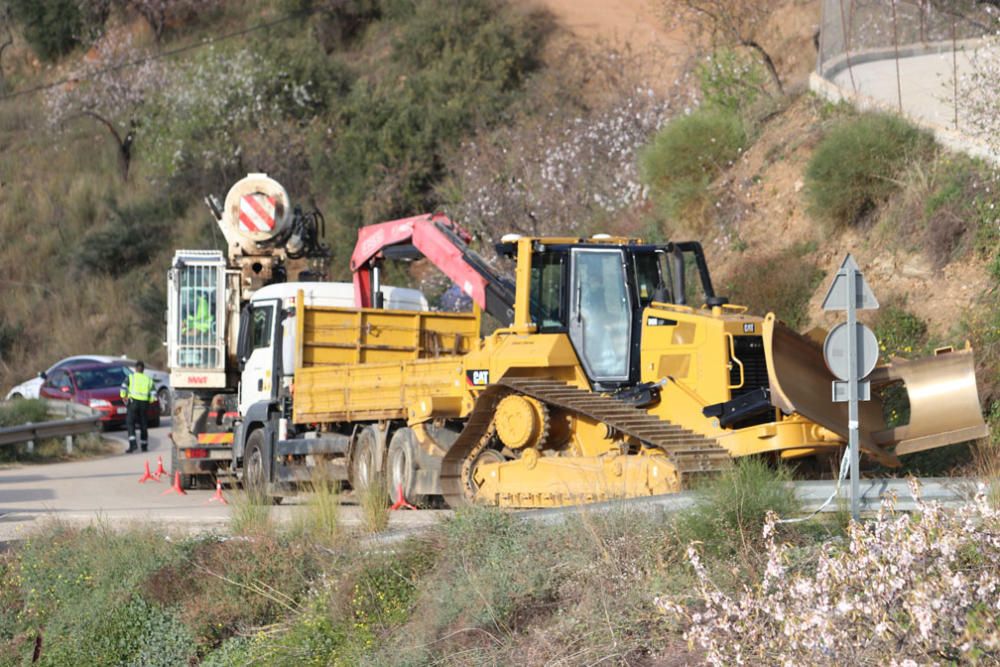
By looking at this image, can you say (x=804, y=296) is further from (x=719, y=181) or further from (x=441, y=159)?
(x=441, y=159)

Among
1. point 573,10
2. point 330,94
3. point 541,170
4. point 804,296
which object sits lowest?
point 804,296

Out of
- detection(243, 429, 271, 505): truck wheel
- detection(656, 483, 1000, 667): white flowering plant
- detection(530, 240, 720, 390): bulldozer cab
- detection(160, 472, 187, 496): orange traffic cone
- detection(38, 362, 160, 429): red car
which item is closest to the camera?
detection(656, 483, 1000, 667): white flowering plant

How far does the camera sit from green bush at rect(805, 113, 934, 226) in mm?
23281

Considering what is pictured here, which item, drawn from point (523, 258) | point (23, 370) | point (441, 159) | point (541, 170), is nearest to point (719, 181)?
point (541, 170)

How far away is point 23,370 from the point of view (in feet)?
156

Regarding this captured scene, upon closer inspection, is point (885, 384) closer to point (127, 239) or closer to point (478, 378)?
point (478, 378)

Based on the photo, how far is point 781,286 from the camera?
76.5 ft

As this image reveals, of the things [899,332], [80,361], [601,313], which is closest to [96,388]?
[80,361]

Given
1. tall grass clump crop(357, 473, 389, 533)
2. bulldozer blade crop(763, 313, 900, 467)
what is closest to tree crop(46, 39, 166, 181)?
tall grass clump crop(357, 473, 389, 533)

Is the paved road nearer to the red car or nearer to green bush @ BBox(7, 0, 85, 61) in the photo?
the red car

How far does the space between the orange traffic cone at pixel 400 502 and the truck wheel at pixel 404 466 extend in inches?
0.7

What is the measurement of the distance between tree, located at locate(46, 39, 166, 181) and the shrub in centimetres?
3909

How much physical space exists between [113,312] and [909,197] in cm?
3471

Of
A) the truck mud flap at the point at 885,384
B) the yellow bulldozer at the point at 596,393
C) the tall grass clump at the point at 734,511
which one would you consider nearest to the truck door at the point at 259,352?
the yellow bulldozer at the point at 596,393
